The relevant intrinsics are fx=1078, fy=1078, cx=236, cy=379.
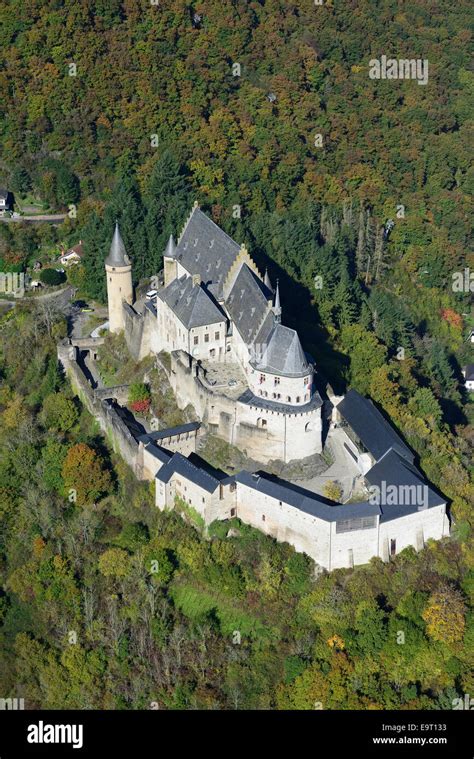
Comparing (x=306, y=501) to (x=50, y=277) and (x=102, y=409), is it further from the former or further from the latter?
(x=50, y=277)

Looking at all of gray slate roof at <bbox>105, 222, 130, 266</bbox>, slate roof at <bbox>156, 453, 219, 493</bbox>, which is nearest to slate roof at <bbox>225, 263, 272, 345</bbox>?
slate roof at <bbox>156, 453, 219, 493</bbox>

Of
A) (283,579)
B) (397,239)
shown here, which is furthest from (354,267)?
(283,579)

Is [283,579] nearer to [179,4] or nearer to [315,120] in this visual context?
[315,120]

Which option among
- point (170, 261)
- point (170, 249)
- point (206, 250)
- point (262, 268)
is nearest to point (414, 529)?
Result: point (206, 250)

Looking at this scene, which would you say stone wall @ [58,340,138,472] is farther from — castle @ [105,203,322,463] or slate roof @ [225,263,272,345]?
slate roof @ [225,263,272,345]

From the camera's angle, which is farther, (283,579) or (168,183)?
(168,183)
